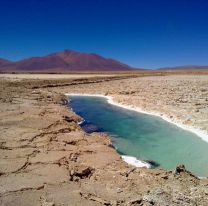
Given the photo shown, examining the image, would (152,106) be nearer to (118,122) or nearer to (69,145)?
(118,122)

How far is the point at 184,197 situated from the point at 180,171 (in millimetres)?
954

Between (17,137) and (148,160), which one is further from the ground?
(17,137)

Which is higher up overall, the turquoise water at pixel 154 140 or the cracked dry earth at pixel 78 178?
the cracked dry earth at pixel 78 178

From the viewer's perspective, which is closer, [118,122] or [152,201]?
[152,201]

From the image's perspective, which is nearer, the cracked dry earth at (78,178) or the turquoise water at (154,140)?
the cracked dry earth at (78,178)

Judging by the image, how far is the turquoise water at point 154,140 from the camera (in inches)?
399


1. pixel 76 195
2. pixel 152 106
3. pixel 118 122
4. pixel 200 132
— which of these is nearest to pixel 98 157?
pixel 76 195

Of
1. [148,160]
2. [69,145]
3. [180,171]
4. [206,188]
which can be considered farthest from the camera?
[148,160]

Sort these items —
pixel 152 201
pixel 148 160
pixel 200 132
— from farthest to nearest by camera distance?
pixel 200 132 → pixel 148 160 → pixel 152 201

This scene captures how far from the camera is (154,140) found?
500 inches

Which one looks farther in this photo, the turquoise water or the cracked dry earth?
the turquoise water

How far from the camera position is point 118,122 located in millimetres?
16578

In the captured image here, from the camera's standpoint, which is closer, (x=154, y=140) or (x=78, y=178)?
(x=78, y=178)

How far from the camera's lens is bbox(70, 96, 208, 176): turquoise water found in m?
10.1
